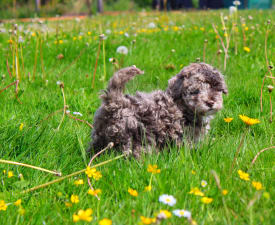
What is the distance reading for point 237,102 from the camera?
425cm

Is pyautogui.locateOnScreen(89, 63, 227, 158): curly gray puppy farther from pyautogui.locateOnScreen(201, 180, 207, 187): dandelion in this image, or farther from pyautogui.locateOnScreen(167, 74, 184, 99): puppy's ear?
pyautogui.locateOnScreen(201, 180, 207, 187): dandelion

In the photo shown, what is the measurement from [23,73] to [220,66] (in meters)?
3.20

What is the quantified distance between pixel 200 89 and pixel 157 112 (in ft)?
1.54

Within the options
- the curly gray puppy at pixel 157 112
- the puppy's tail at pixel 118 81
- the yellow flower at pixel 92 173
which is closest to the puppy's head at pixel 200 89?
the curly gray puppy at pixel 157 112

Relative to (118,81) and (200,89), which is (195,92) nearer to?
(200,89)

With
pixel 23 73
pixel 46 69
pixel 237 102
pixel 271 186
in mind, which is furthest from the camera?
pixel 46 69

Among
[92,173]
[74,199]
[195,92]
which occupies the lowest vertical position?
[74,199]

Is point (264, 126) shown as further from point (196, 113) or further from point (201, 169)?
point (201, 169)

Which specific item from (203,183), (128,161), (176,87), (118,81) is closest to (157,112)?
(176,87)

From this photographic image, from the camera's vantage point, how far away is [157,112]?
3.02 meters

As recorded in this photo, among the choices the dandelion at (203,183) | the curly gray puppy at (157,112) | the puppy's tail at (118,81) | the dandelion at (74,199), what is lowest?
the dandelion at (74,199)

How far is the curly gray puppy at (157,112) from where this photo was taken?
288 cm

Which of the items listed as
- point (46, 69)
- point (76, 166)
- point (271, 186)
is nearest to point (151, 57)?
point (46, 69)

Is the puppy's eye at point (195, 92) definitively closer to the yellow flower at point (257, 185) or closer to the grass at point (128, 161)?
the grass at point (128, 161)
